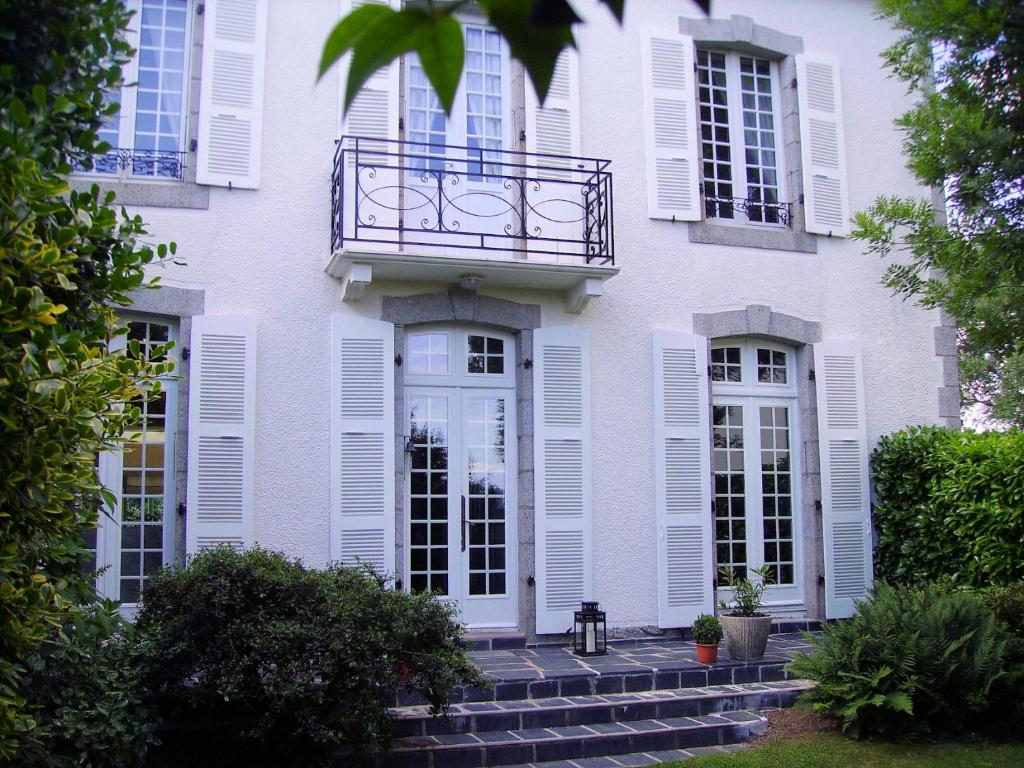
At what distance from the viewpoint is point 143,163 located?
8.23 meters

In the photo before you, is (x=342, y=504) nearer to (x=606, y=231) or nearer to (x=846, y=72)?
(x=606, y=231)

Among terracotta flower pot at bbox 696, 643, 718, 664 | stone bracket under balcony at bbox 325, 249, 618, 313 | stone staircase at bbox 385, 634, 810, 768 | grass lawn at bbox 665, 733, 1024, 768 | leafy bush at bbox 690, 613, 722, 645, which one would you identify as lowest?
grass lawn at bbox 665, 733, 1024, 768

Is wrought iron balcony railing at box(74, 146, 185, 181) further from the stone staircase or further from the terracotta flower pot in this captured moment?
the terracotta flower pot

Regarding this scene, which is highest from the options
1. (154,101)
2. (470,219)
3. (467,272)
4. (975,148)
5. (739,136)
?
(739,136)

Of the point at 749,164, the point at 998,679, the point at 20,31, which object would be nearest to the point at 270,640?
the point at 20,31

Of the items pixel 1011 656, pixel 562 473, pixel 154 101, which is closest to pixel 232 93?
pixel 154 101

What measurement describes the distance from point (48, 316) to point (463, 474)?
18.3 feet

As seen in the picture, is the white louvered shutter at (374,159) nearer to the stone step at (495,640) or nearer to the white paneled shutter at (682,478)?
the white paneled shutter at (682,478)

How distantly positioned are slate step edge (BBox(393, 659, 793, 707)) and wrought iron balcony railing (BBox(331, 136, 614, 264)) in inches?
131

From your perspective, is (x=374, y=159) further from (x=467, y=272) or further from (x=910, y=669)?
(x=910, y=669)

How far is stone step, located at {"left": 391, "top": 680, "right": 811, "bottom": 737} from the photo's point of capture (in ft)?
21.6

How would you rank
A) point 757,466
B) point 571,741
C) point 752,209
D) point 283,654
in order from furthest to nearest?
point 752,209, point 757,466, point 571,741, point 283,654

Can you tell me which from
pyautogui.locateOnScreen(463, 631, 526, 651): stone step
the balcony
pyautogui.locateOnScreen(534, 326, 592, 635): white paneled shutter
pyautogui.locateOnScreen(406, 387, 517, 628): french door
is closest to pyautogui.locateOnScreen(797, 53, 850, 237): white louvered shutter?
the balcony

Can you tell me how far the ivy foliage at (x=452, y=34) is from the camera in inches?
31.6
